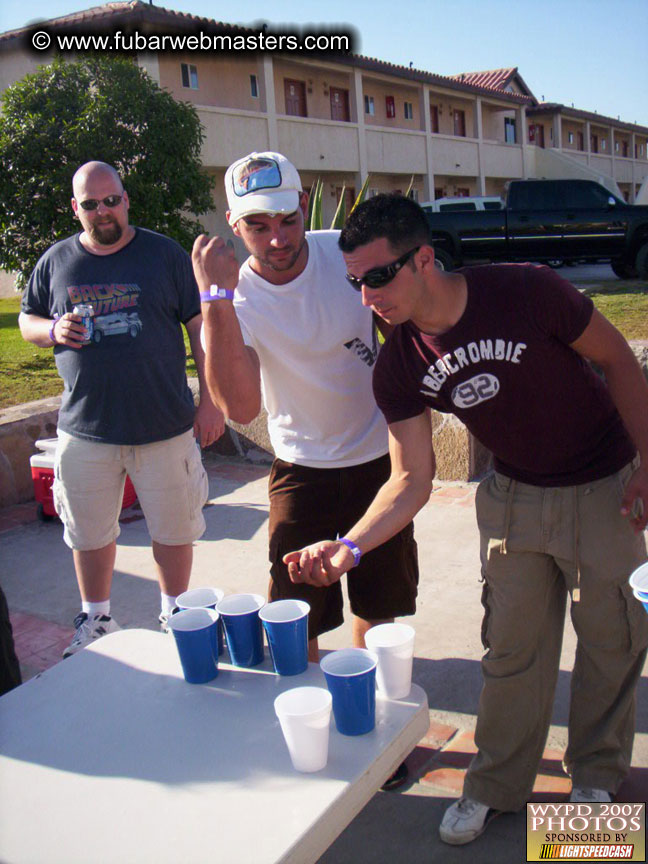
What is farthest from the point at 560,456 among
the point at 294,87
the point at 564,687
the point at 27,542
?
the point at 294,87

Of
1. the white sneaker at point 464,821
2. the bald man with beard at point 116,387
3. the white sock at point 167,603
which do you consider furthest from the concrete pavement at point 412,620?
the bald man with beard at point 116,387

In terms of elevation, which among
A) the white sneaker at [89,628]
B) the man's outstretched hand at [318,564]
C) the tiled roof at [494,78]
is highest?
the tiled roof at [494,78]

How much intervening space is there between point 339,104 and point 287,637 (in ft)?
94.4

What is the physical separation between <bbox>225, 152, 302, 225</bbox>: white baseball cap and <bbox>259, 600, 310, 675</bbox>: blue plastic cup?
4.09ft

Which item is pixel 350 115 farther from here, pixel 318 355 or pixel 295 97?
pixel 318 355

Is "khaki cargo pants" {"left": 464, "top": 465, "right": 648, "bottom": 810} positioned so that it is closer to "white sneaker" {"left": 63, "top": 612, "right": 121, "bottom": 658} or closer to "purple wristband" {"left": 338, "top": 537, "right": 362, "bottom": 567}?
"purple wristband" {"left": 338, "top": 537, "right": 362, "bottom": 567}

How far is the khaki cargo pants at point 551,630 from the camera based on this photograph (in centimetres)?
232

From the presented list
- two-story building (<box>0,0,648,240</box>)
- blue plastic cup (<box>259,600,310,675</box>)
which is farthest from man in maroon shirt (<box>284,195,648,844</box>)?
two-story building (<box>0,0,648,240</box>)

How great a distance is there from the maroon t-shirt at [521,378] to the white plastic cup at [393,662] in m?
0.68

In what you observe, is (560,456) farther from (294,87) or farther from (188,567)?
(294,87)

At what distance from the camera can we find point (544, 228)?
1683 cm

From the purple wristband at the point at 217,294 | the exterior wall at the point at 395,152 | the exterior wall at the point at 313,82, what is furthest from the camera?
the exterior wall at the point at 395,152

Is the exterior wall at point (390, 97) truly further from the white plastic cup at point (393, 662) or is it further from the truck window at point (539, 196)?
the white plastic cup at point (393, 662)

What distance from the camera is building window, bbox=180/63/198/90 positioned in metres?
22.1
